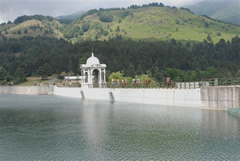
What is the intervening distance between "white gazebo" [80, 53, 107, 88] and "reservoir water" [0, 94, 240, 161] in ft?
166

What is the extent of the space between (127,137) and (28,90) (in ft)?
402

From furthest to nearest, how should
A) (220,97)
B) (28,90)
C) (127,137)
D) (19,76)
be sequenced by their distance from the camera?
(19,76)
(28,90)
(220,97)
(127,137)

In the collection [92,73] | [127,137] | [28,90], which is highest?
[92,73]

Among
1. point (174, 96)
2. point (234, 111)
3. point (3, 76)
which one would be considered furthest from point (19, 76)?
point (234, 111)

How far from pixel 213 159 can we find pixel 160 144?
23.2ft

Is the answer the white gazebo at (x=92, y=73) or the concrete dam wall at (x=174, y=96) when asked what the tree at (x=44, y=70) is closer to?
the concrete dam wall at (x=174, y=96)

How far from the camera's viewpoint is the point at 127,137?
1613 inches

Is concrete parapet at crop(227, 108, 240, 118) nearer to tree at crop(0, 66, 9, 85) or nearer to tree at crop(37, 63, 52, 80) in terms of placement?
tree at crop(37, 63, 52, 80)

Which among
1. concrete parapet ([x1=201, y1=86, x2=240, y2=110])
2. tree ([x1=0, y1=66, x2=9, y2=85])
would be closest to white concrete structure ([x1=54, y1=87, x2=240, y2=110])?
concrete parapet ([x1=201, y1=86, x2=240, y2=110])

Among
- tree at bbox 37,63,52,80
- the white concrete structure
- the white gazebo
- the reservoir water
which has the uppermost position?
tree at bbox 37,63,52,80

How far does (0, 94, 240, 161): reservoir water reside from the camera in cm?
3325

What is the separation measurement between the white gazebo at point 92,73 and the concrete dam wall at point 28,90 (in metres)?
35.8

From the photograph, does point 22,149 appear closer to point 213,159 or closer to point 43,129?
point 43,129

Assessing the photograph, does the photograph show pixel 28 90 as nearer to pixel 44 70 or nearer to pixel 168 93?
pixel 44 70
